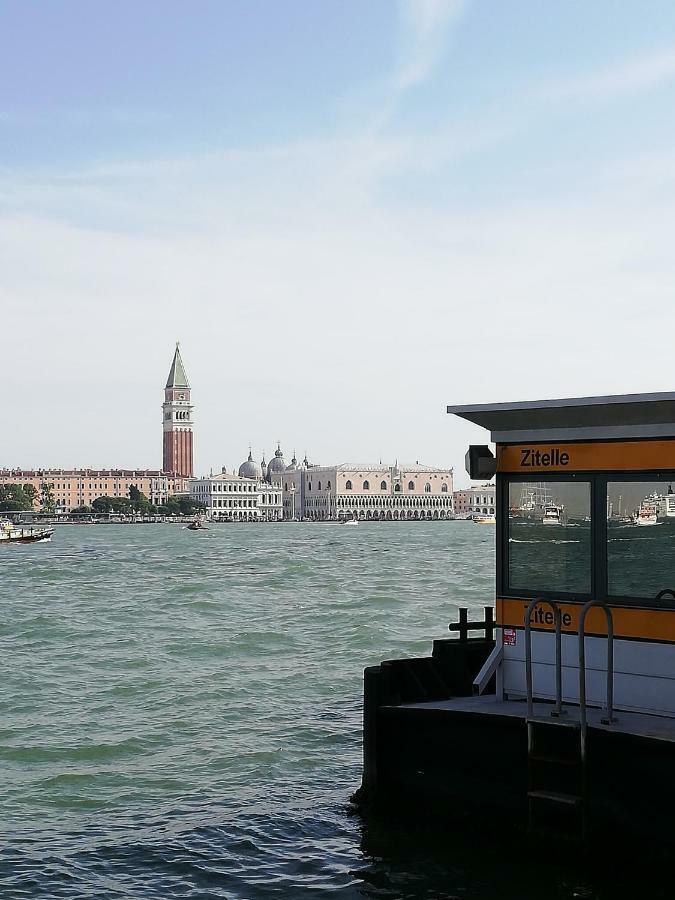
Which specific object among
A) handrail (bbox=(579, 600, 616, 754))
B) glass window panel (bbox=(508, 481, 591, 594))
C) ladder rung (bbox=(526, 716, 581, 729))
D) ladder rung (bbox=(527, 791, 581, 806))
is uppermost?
glass window panel (bbox=(508, 481, 591, 594))

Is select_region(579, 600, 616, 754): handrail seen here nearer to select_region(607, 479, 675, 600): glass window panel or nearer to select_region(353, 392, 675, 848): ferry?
select_region(353, 392, 675, 848): ferry

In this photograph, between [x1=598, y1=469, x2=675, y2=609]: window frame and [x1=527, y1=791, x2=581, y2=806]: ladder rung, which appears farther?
[x1=598, y1=469, x2=675, y2=609]: window frame

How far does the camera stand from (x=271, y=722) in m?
14.9

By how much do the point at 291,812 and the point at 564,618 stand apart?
123 inches

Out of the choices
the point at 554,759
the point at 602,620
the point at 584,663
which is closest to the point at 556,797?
the point at 554,759

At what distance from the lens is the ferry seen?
8.42 metres

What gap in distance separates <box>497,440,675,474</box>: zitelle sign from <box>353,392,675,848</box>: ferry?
0.01 m

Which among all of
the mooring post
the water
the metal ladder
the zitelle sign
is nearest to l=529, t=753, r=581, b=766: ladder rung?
the metal ladder

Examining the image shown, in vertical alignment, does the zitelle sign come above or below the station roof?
Answer: below

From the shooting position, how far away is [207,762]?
42.0 feet

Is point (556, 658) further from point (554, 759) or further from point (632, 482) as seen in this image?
point (632, 482)

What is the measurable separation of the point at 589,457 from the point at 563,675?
1.60 m

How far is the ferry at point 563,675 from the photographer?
842 cm

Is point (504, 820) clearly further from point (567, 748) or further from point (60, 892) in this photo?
point (60, 892)
